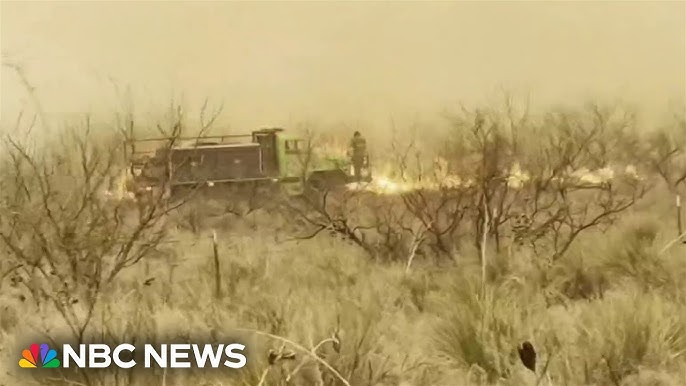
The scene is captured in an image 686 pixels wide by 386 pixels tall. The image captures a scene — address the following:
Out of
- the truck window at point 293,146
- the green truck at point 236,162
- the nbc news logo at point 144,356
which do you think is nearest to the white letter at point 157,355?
the nbc news logo at point 144,356

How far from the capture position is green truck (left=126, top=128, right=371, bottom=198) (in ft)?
5.57

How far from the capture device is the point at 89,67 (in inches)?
67.4

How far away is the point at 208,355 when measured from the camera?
5.39ft

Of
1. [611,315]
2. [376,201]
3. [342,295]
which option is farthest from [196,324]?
[611,315]

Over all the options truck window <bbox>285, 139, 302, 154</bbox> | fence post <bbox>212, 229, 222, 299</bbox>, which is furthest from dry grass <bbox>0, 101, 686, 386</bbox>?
truck window <bbox>285, 139, 302, 154</bbox>

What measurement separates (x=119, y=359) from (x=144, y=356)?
50 mm

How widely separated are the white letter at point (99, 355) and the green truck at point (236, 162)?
33cm

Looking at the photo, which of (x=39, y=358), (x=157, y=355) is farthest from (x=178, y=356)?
(x=39, y=358)

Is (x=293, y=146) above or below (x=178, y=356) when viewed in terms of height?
above

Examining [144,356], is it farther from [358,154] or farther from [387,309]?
[358,154]

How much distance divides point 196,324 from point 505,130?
78 centimetres

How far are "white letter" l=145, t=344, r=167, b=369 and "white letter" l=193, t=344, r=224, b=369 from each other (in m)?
0.06

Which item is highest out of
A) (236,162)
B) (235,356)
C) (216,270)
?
(236,162)

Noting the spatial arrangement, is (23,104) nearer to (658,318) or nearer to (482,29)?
(482,29)
